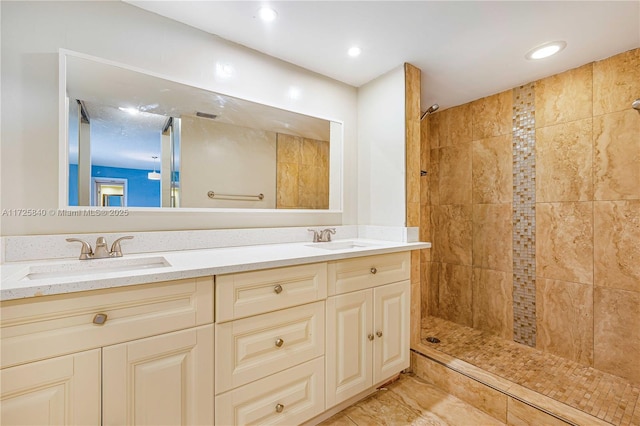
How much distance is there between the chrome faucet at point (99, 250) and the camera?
1.21 metres

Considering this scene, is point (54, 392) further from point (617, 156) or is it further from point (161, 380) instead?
point (617, 156)

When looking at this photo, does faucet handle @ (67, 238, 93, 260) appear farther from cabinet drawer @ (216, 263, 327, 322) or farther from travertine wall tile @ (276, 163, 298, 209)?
travertine wall tile @ (276, 163, 298, 209)

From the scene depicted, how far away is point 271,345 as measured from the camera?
1.21m

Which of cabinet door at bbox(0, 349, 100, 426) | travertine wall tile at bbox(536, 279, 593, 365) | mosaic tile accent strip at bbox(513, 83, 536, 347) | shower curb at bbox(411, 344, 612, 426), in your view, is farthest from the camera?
mosaic tile accent strip at bbox(513, 83, 536, 347)

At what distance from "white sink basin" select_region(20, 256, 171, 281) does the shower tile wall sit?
2351 mm

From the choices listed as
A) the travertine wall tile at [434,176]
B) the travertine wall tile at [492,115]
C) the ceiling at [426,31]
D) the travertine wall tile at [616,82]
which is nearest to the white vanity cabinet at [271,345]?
the ceiling at [426,31]

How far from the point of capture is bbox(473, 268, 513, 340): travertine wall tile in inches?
89.2

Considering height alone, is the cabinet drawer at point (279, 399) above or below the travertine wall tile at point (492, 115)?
below

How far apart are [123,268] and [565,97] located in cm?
292

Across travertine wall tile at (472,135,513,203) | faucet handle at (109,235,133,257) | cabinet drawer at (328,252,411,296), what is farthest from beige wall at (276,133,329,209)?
travertine wall tile at (472,135,513,203)

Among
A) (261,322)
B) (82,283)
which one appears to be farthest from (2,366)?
(261,322)

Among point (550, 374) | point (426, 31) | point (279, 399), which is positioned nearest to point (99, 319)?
point (279, 399)

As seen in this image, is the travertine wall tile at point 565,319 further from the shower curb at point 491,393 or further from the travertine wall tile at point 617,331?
the shower curb at point 491,393

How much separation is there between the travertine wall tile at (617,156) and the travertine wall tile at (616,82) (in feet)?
0.21
